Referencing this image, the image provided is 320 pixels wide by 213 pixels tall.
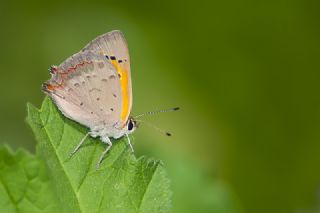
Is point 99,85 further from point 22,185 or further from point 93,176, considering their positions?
point 22,185

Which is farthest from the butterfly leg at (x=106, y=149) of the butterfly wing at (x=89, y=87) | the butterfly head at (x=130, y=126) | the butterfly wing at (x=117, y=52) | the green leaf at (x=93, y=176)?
the butterfly wing at (x=117, y=52)

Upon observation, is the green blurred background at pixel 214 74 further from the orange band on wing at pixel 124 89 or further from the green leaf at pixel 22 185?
the green leaf at pixel 22 185

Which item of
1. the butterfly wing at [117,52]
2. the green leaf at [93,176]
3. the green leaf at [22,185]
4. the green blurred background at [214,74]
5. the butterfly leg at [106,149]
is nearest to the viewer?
the green leaf at [22,185]

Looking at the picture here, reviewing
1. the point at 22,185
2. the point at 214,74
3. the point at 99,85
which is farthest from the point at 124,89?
the point at 214,74

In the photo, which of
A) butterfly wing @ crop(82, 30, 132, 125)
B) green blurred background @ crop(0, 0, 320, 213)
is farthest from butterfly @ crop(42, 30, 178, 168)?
green blurred background @ crop(0, 0, 320, 213)

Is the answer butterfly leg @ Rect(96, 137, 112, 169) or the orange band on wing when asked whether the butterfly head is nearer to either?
the orange band on wing

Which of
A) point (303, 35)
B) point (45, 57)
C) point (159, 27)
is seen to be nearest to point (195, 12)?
point (159, 27)
